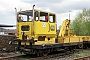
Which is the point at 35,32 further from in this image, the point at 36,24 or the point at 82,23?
the point at 82,23

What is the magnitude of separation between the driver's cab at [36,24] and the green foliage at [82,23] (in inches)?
1345

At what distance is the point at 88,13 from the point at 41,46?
39.8 metres

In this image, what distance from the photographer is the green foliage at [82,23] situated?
156 ft

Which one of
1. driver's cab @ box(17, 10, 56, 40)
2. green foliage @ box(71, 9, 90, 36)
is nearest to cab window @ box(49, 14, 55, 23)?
driver's cab @ box(17, 10, 56, 40)

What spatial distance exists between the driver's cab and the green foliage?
34162 millimetres

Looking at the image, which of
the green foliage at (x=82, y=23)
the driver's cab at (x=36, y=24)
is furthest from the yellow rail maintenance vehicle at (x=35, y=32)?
the green foliage at (x=82, y=23)

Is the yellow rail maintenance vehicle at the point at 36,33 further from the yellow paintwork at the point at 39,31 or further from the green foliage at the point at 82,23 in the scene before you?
the green foliage at the point at 82,23

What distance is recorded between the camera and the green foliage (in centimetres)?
4756

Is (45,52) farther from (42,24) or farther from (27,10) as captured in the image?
(27,10)

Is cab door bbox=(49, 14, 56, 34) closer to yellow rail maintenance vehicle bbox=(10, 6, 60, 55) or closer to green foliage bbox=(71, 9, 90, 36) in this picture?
yellow rail maintenance vehicle bbox=(10, 6, 60, 55)

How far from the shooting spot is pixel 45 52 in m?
13.1

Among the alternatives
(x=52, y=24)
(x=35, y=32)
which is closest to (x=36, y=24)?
(x=35, y=32)

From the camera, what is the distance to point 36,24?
1245cm

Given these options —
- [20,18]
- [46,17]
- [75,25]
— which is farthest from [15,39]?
[75,25]
